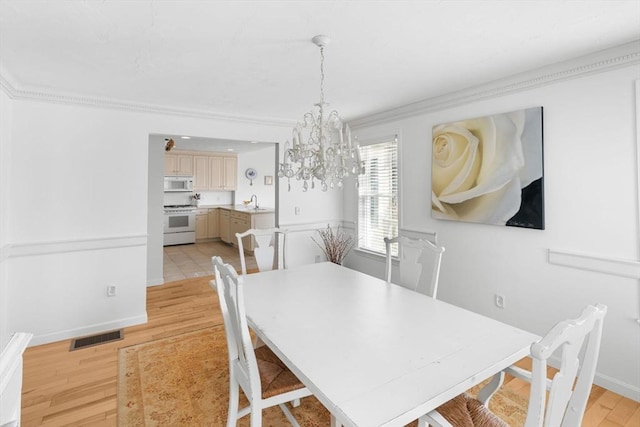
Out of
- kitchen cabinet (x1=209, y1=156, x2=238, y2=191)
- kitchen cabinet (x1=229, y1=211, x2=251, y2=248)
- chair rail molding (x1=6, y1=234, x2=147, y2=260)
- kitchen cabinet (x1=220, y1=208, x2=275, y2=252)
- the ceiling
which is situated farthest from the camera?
kitchen cabinet (x1=209, y1=156, x2=238, y2=191)

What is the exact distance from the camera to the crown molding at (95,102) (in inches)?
107

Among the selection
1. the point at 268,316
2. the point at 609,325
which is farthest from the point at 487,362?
the point at 609,325

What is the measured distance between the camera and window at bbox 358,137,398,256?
406 centimetres

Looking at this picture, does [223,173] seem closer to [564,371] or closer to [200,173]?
[200,173]

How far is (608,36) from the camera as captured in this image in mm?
2012

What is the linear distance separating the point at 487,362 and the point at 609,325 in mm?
1683

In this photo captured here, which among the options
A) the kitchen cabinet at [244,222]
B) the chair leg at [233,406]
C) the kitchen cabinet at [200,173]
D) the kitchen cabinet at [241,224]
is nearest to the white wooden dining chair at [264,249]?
the chair leg at [233,406]

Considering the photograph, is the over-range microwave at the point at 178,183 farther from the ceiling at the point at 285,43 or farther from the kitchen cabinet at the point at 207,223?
the ceiling at the point at 285,43

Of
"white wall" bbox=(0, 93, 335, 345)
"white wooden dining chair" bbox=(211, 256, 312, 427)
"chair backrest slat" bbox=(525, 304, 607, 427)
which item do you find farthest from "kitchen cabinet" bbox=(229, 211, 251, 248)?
"chair backrest slat" bbox=(525, 304, 607, 427)

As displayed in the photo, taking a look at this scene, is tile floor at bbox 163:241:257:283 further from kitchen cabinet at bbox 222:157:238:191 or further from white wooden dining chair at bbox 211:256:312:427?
white wooden dining chair at bbox 211:256:312:427

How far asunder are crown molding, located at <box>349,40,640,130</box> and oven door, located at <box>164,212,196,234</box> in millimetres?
5634

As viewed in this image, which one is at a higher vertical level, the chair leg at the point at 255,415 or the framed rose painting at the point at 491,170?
the framed rose painting at the point at 491,170

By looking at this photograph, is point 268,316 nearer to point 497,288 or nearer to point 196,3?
point 196,3

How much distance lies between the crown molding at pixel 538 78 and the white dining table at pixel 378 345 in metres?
Answer: 1.96
